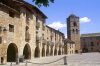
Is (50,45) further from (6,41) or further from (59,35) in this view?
(6,41)

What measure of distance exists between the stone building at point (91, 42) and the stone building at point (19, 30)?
7031 cm

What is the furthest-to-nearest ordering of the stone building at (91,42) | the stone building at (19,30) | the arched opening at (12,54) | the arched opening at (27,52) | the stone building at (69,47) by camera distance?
1. the stone building at (91,42)
2. the stone building at (69,47)
3. the arched opening at (27,52)
4. the arched opening at (12,54)
5. the stone building at (19,30)

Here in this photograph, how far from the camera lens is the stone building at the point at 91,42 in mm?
117000

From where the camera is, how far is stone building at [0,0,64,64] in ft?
93.9

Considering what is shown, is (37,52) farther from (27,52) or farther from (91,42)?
(91,42)

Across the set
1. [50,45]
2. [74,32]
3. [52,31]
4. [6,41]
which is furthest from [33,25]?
[74,32]

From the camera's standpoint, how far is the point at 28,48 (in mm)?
39781

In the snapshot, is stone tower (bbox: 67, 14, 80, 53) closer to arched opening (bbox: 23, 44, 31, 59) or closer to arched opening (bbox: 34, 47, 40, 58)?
arched opening (bbox: 34, 47, 40, 58)

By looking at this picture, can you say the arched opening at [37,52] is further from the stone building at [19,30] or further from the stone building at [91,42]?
the stone building at [91,42]

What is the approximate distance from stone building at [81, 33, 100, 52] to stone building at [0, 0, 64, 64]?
70311mm

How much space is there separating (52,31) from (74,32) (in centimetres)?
3785

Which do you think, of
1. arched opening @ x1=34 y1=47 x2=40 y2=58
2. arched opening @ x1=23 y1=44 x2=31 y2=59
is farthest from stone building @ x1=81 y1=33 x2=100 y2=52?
arched opening @ x1=23 y1=44 x2=31 y2=59

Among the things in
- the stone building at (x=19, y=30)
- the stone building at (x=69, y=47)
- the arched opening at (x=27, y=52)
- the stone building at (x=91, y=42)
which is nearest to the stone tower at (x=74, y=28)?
the stone building at (x=69, y=47)

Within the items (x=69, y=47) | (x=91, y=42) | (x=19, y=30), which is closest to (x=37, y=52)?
(x=19, y=30)
